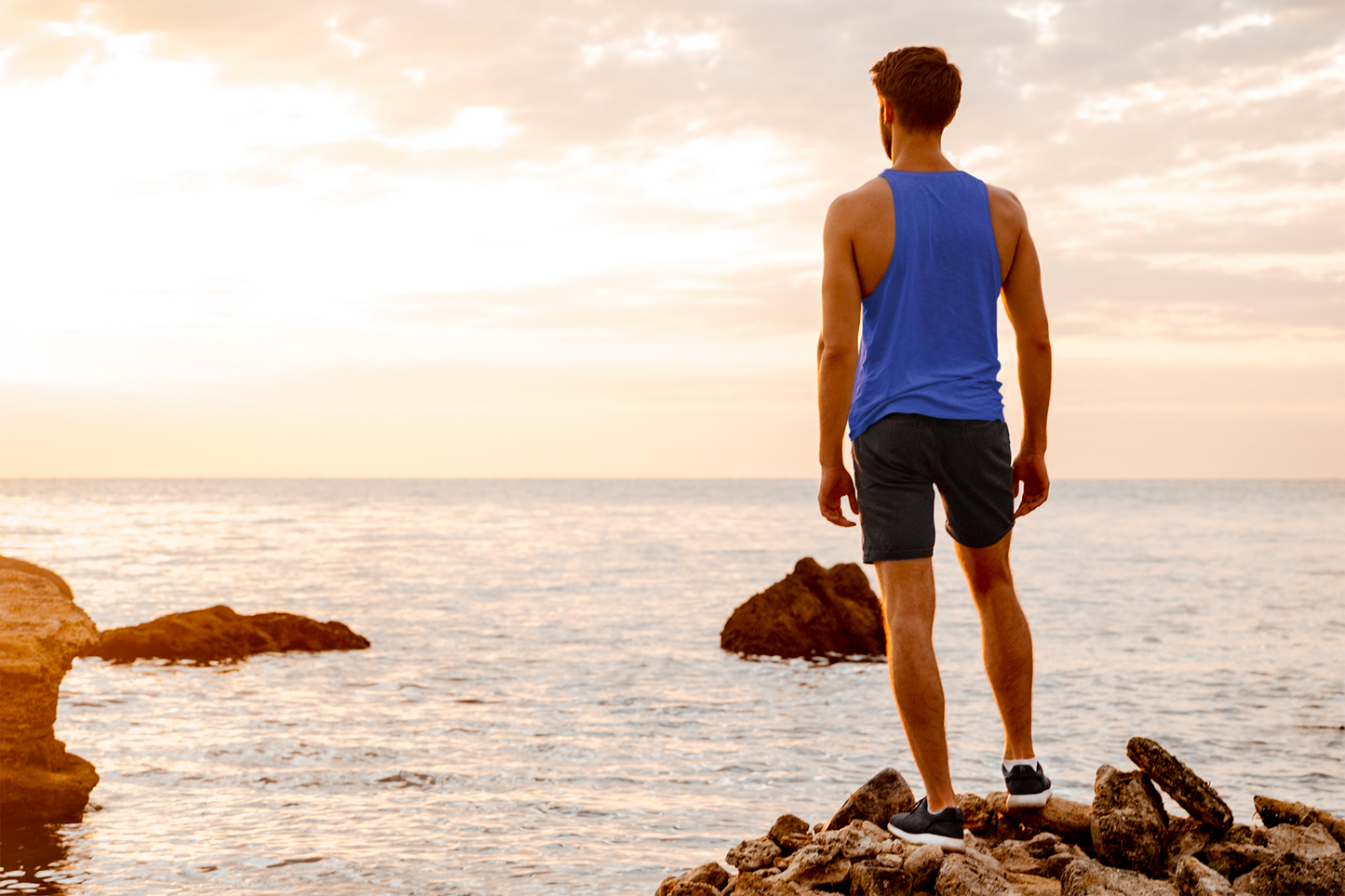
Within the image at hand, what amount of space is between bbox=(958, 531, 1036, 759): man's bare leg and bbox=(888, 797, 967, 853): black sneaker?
432 mm

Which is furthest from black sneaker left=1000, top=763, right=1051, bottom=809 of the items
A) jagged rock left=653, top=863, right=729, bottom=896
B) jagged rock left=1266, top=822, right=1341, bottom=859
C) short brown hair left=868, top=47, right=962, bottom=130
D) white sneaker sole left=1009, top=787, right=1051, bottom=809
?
short brown hair left=868, top=47, right=962, bottom=130

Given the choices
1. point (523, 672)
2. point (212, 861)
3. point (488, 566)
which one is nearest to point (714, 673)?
point (523, 672)

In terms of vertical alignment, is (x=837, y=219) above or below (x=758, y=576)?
above

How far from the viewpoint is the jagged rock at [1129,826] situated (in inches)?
166

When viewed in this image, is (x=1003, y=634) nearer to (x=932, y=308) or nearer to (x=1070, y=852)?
(x=1070, y=852)

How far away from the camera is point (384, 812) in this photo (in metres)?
8.01

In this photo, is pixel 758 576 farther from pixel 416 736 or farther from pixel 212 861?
pixel 212 861

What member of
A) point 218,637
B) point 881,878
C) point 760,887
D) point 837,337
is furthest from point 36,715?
point 218,637

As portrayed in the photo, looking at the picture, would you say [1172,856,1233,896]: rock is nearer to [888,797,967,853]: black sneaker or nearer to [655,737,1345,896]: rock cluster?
[655,737,1345,896]: rock cluster

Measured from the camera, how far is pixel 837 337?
3.96 meters

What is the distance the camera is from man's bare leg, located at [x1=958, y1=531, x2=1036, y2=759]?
420 cm

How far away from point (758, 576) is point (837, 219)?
1112 inches

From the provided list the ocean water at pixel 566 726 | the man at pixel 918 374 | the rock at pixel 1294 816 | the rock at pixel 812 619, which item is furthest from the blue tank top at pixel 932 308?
the rock at pixel 812 619

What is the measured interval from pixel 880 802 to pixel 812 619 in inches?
463
